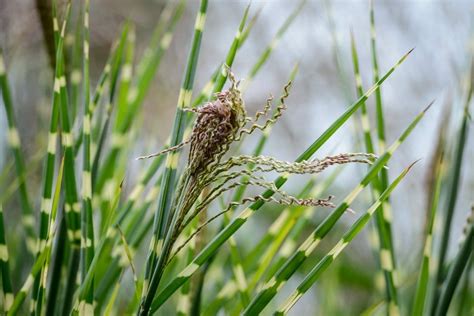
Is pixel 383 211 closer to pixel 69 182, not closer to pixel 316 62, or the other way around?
pixel 69 182

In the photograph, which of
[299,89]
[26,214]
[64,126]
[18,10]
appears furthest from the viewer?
[299,89]

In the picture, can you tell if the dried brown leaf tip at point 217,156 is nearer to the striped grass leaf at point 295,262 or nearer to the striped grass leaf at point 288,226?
the striped grass leaf at point 295,262

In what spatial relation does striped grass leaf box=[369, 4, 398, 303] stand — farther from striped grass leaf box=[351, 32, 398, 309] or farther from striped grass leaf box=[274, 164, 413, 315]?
striped grass leaf box=[274, 164, 413, 315]

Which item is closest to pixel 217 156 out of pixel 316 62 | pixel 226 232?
pixel 226 232

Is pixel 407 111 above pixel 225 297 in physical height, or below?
above

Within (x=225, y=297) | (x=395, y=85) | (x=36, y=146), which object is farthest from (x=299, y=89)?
(x=225, y=297)

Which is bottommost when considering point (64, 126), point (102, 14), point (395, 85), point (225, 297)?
point (225, 297)

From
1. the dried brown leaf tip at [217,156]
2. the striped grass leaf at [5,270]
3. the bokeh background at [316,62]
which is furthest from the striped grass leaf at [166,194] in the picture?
the bokeh background at [316,62]

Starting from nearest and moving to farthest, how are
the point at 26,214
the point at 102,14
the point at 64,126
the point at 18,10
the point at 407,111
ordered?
the point at 64,126 < the point at 26,214 < the point at 18,10 < the point at 102,14 < the point at 407,111

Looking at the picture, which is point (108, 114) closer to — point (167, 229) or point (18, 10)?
point (167, 229)
